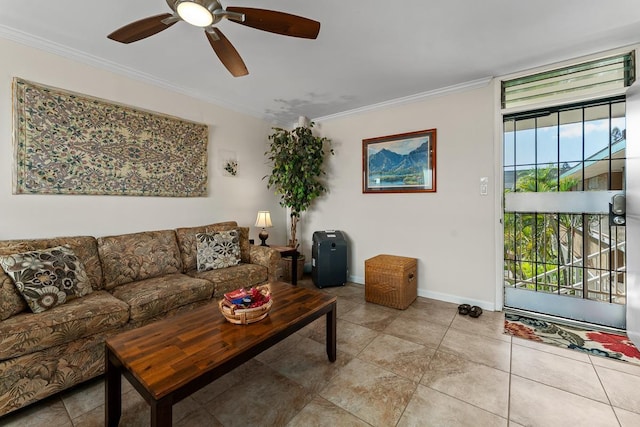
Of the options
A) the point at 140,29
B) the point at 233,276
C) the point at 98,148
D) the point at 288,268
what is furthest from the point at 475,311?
the point at 98,148

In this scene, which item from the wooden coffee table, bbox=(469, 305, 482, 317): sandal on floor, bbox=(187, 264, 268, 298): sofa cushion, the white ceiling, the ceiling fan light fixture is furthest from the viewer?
bbox=(469, 305, 482, 317): sandal on floor

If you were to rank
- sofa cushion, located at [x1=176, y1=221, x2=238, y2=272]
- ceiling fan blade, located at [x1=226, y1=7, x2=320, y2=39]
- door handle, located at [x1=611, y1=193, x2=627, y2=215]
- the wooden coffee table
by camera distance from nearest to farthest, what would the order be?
the wooden coffee table
ceiling fan blade, located at [x1=226, y1=7, x2=320, y2=39]
door handle, located at [x1=611, y1=193, x2=627, y2=215]
sofa cushion, located at [x1=176, y1=221, x2=238, y2=272]

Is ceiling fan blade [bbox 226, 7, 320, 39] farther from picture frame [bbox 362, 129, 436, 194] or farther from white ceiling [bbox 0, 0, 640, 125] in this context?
picture frame [bbox 362, 129, 436, 194]

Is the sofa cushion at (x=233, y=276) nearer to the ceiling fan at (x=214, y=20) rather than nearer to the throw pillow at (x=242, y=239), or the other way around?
the throw pillow at (x=242, y=239)

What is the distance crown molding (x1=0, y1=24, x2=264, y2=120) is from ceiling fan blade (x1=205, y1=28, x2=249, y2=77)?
142 cm

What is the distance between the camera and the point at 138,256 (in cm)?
243

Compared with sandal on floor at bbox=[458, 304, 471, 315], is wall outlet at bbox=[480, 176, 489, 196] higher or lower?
higher

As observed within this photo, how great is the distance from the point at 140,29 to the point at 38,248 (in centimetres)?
177

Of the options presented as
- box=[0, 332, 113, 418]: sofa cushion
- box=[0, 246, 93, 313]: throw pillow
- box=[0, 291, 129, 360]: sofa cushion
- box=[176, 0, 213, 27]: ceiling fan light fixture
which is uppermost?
box=[176, 0, 213, 27]: ceiling fan light fixture

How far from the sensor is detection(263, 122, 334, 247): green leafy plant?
143 inches

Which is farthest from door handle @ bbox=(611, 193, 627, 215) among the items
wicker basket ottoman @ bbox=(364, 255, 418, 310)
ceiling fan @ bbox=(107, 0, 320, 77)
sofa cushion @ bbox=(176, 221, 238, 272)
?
sofa cushion @ bbox=(176, 221, 238, 272)

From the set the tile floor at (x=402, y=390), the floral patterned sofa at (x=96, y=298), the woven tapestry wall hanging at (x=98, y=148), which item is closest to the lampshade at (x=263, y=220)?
the floral patterned sofa at (x=96, y=298)

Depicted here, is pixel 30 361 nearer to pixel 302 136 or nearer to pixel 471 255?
pixel 302 136

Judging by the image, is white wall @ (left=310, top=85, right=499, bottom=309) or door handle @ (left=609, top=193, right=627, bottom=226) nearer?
door handle @ (left=609, top=193, right=627, bottom=226)
